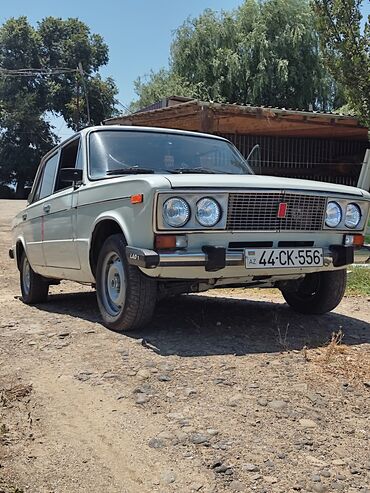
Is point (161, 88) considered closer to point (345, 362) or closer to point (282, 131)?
point (282, 131)

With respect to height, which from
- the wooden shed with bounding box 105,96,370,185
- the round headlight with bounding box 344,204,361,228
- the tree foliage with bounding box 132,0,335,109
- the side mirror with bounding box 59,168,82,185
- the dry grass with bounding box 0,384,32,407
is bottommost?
the dry grass with bounding box 0,384,32,407

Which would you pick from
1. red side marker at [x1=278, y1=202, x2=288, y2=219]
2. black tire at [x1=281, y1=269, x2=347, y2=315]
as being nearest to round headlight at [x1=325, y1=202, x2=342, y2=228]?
red side marker at [x1=278, y1=202, x2=288, y2=219]

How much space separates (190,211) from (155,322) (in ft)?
4.34

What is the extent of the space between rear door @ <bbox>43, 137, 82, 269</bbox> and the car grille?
5.78 feet

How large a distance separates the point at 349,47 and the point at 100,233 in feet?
28.1

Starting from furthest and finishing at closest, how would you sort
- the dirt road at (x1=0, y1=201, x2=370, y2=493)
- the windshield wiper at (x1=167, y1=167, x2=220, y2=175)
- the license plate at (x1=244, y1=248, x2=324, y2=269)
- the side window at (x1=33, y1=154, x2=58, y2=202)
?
1. the side window at (x1=33, y1=154, x2=58, y2=202)
2. the windshield wiper at (x1=167, y1=167, x2=220, y2=175)
3. the license plate at (x1=244, y1=248, x2=324, y2=269)
4. the dirt road at (x1=0, y1=201, x2=370, y2=493)

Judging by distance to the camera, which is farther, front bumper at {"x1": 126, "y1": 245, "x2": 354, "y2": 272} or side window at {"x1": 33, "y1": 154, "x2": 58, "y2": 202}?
side window at {"x1": 33, "y1": 154, "x2": 58, "y2": 202}

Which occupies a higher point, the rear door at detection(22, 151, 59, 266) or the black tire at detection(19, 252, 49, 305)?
the rear door at detection(22, 151, 59, 266)

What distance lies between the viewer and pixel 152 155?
519 cm

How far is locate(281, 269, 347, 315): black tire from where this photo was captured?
5.11 meters

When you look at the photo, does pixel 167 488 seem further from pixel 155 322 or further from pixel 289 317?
pixel 289 317

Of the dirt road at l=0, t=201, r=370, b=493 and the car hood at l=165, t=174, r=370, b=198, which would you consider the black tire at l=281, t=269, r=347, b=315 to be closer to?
the dirt road at l=0, t=201, r=370, b=493

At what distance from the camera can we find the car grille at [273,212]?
4.25 metres

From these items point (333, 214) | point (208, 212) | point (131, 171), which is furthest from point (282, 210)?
point (131, 171)
